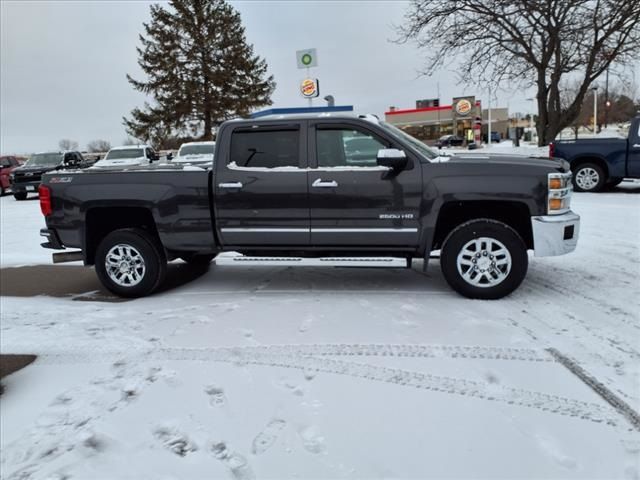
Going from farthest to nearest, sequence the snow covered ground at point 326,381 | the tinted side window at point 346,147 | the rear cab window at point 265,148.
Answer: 1. the rear cab window at point 265,148
2. the tinted side window at point 346,147
3. the snow covered ground at point 326,381

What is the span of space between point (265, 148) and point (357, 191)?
1.10 m

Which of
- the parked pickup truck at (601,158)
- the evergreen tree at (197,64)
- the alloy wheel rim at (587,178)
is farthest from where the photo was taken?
the evergreen tree at (197,64)

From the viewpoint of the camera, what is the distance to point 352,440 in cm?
287

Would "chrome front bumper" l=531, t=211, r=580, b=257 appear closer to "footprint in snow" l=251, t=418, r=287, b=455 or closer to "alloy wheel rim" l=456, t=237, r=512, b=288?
"alloy wheel rim" l=456, t=237, r=512, b=288

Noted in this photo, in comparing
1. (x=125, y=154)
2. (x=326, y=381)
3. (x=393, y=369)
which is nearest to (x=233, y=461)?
(x=326, y=381)

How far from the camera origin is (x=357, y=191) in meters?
5.30

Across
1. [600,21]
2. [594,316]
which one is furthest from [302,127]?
[600,21]

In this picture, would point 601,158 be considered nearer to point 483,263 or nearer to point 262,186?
point 483,263

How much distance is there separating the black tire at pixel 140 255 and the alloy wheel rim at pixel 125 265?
0.06 feet

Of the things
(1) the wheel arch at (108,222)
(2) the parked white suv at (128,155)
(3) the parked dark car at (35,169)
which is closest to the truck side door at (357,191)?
(1) the wheel arch at (108,222)

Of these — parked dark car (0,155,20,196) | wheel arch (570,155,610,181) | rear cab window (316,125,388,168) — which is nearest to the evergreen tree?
parked dark car (0,155,20,196)

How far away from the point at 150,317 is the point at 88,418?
6.53 feet

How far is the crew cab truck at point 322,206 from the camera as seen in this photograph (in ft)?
16.8

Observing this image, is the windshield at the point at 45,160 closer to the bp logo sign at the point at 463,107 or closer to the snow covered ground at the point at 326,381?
the snow covered ground at the point at 326,381
